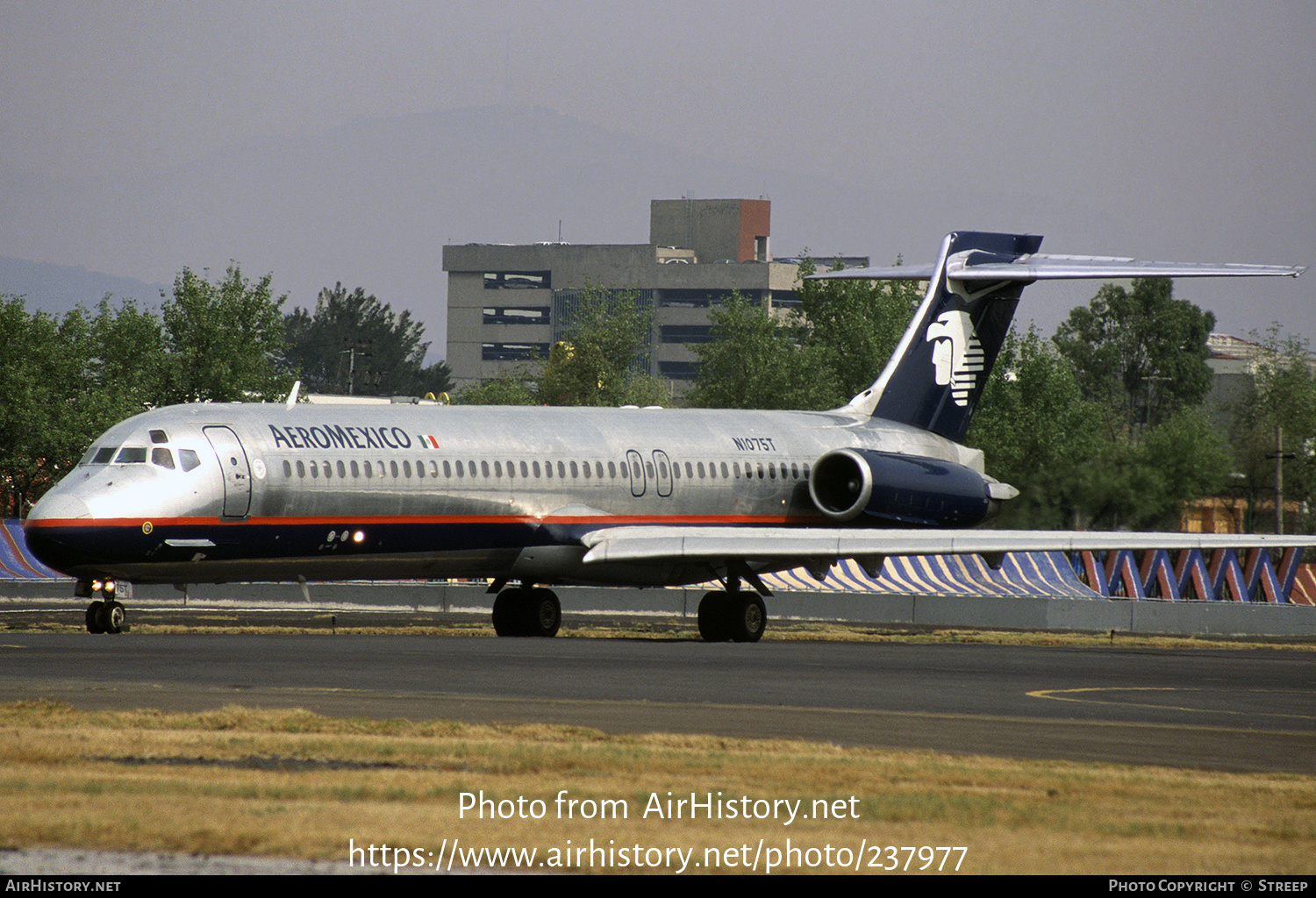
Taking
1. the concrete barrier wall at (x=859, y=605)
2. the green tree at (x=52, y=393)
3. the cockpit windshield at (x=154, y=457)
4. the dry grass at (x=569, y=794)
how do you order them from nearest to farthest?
the dry grass at (x=569, y=794)
the cockpit windshield at (x=154, y=457)
the concrete barrier wall at (x=859, y=605)
the green tree at (x=52, y=393)

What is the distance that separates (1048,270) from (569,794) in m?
27.3

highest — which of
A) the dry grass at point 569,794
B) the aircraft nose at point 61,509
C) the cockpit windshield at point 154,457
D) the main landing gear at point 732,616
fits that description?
the cockpit windshield at point 154,457

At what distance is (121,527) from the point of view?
2731cm

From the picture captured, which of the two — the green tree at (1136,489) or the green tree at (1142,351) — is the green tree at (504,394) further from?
the green tree at (1142,351)

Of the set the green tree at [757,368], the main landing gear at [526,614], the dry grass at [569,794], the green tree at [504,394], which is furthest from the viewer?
the green tree at [504,394]

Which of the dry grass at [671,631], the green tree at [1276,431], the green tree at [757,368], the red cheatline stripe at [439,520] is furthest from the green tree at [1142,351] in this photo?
the red cheatline stripe at [439,520]

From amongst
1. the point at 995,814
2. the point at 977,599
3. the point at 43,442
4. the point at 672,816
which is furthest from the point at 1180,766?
the point at 43,442

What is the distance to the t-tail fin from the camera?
127 ft

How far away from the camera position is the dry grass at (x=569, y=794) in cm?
1016

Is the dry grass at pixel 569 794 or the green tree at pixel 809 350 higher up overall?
the green tree at pixel 809 350

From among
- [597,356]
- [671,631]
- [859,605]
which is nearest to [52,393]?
[859,605]

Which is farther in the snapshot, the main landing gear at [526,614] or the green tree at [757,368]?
the green tree at [757,368]

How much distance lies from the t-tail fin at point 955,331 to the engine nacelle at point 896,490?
1890mm
